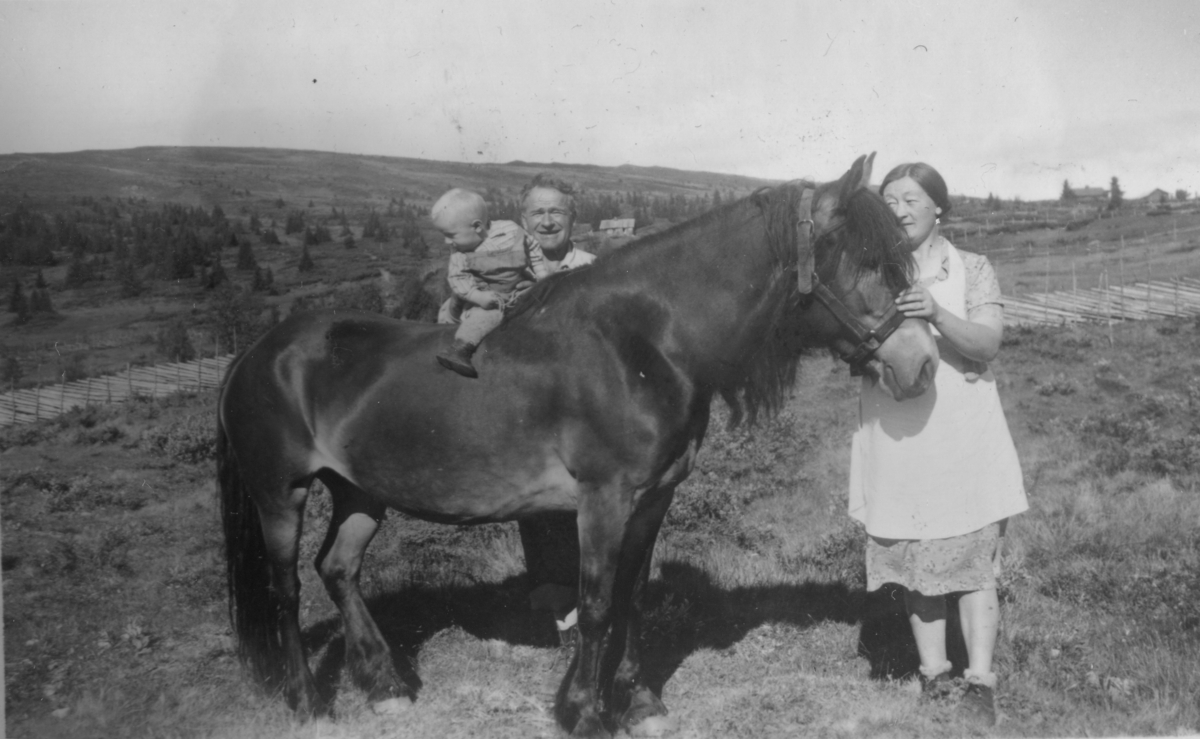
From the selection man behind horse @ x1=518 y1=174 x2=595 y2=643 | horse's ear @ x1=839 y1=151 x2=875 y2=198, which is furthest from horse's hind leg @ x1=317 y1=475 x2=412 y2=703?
horse's ear @ x1=839 y1=151 x2=875 y2=198

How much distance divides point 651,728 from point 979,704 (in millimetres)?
1456

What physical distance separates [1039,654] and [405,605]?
3.69m

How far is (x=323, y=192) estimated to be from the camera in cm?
1283

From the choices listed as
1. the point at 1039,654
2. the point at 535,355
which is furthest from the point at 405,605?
the point at 1039,654

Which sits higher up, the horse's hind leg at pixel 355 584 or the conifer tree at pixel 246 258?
the conifer tree at pixel 246 258

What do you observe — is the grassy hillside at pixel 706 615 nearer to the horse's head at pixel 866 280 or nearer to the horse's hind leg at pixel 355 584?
the horse's hind leg at pixel 355 584

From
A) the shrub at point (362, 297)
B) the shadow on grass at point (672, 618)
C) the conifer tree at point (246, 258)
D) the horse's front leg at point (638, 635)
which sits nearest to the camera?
the horse's front leg at point (638, 635)

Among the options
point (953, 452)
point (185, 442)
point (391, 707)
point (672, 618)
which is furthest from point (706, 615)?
point (185, 442)

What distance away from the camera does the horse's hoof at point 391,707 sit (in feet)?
12.5

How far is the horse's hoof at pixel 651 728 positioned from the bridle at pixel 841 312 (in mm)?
1949

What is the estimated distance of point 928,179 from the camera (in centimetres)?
320

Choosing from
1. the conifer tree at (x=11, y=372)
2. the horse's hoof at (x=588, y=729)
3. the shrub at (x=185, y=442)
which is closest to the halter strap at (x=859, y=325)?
the horse's hoof at (x=588, y=729)

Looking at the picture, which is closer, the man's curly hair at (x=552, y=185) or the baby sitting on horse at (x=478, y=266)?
the baby sitting on horse at (x=478, y=266)

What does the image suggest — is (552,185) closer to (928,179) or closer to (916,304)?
(928,179)
